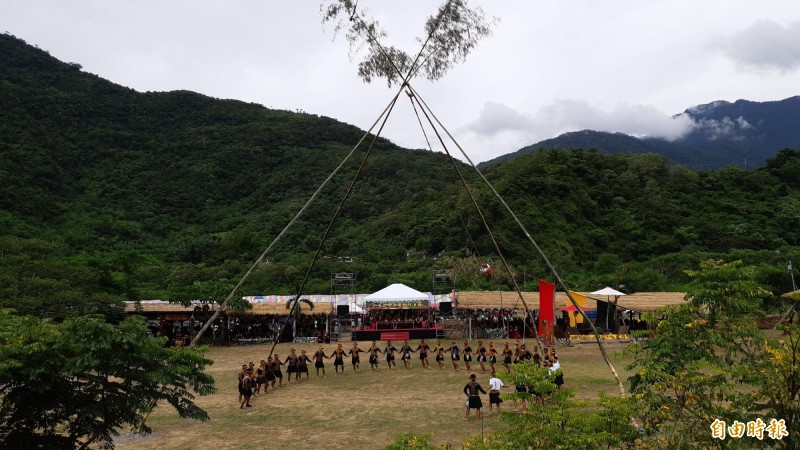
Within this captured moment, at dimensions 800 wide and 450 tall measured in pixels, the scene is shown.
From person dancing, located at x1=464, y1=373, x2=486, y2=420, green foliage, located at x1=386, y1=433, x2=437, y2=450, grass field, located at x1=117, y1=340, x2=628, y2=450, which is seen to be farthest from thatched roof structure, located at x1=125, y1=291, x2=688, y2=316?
green foliage, located at x1=386, y1=433, x2=437, y2=450

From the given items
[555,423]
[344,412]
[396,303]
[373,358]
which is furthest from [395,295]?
[555,423]

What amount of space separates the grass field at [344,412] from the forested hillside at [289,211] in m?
10.7

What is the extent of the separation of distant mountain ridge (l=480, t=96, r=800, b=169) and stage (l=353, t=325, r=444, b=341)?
101 meters

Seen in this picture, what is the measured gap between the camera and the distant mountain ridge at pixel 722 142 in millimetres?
139625

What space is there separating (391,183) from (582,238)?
32.0 m

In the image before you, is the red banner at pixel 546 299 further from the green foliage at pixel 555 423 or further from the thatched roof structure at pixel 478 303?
the green foliage at pixel 555 423

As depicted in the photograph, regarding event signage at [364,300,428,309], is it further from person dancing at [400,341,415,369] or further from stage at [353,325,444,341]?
person dancing at [400,341,415,369]

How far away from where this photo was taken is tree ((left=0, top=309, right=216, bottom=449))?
7508mm

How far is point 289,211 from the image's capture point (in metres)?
60.3

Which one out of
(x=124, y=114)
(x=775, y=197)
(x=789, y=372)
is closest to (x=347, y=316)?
(x=789, y=372)

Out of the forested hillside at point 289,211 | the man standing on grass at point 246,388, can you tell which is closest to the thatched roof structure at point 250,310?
the forested hillside at point 289,211

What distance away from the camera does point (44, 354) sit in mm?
7586

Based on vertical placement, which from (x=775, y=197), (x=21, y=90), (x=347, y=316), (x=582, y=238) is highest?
(x=21, y=90)

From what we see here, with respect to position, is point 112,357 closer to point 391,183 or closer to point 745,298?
point 745,298
